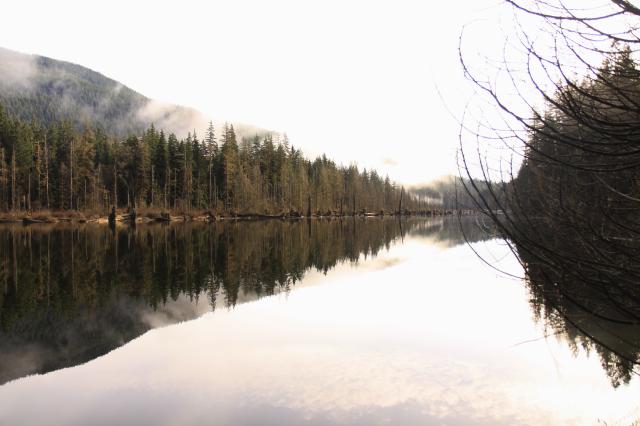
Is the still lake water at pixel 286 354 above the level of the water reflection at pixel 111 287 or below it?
below

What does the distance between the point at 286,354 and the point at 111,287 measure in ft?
31.0

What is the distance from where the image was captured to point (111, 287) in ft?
53.0

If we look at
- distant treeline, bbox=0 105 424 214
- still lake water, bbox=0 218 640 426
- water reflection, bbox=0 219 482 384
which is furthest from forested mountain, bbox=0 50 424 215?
still lake water, bbox=0 218 640 426

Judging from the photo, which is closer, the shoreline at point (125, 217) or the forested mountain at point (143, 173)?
the shoreline at point (125, 217)

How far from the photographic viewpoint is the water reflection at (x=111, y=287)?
1034cm

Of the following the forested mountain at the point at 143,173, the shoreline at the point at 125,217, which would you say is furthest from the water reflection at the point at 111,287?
the forested mountain at the point at 143,173

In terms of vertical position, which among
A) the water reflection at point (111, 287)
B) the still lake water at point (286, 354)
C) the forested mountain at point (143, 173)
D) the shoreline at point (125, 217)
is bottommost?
the still lake water at point (286, 354)

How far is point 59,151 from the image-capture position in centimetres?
7481

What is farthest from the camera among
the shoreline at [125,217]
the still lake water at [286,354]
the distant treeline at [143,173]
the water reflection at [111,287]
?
the distant treeline at [143,173]

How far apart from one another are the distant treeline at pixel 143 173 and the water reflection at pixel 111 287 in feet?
147

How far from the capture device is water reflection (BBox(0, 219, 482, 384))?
1034cm

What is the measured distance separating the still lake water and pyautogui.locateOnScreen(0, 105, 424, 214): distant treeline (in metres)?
56.8

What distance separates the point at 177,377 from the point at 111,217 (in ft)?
176

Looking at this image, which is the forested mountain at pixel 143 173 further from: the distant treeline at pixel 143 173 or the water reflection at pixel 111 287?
the water reflection at pixel 111 287
